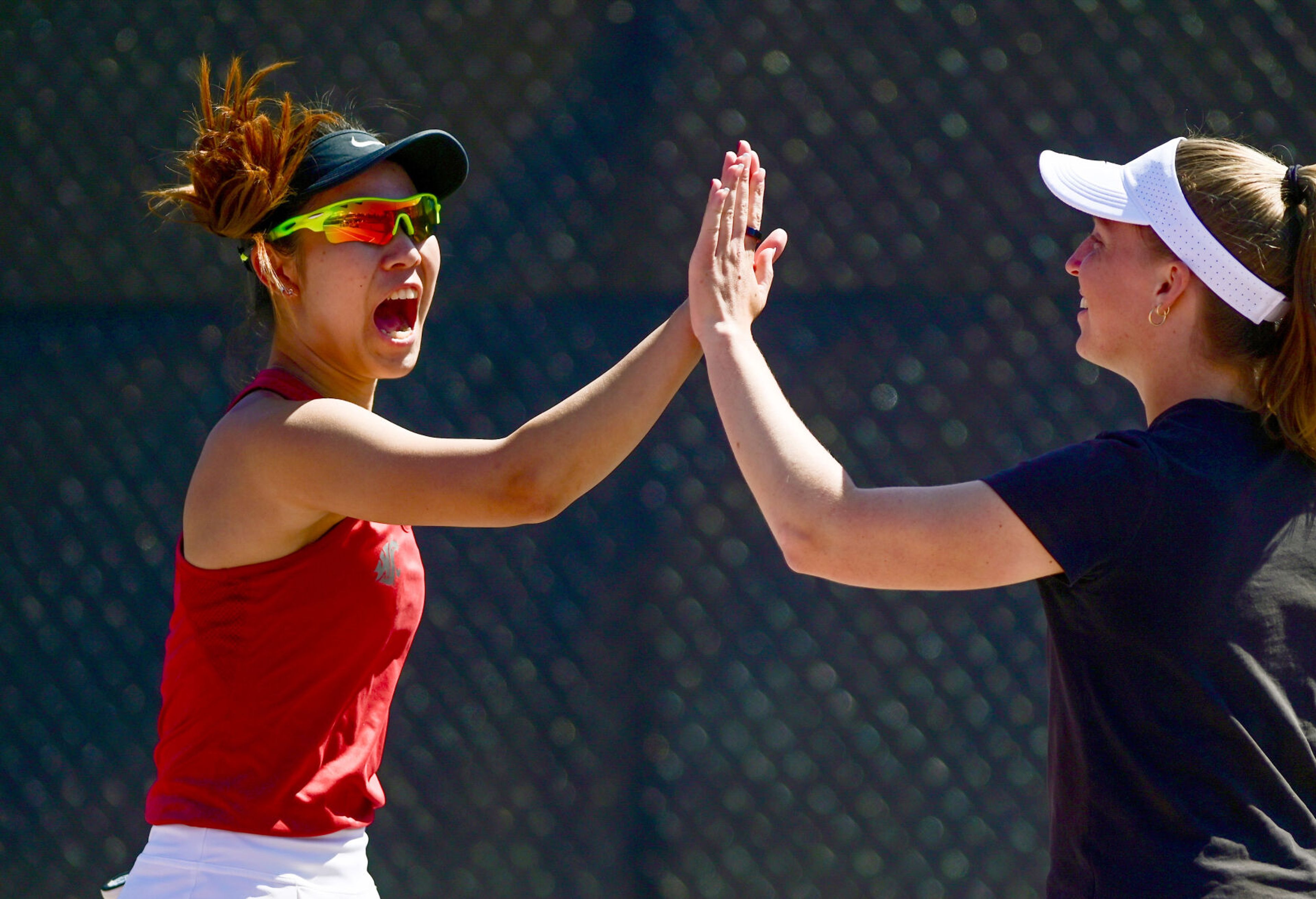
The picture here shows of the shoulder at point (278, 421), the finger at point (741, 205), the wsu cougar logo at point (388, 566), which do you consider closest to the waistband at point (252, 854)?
the wsu cougar logo at point (388, 566)

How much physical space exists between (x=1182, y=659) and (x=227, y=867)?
1.08 meters

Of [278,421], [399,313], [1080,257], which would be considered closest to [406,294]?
[399,313]

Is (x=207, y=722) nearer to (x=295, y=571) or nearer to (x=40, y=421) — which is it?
(x=295, y=571)

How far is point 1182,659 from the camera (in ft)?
4.07

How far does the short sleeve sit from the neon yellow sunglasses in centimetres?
92

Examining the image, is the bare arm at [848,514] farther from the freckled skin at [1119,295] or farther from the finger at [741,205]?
the freckled skin at [1119,295]

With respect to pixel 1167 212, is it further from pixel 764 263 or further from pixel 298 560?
pixel 298 560

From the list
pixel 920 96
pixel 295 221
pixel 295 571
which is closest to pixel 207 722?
pixel 295 571

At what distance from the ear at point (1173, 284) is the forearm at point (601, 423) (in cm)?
55

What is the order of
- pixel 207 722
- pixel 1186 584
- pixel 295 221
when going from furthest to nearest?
1. pixel 295 221
2. pixel 207 722
3. pixel 1186 584

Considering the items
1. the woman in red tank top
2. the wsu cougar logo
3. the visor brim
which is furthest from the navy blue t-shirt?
the wsu cougar logo

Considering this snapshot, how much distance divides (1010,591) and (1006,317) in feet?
1.93

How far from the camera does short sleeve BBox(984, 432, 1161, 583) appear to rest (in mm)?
1225

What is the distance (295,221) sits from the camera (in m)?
1.69
